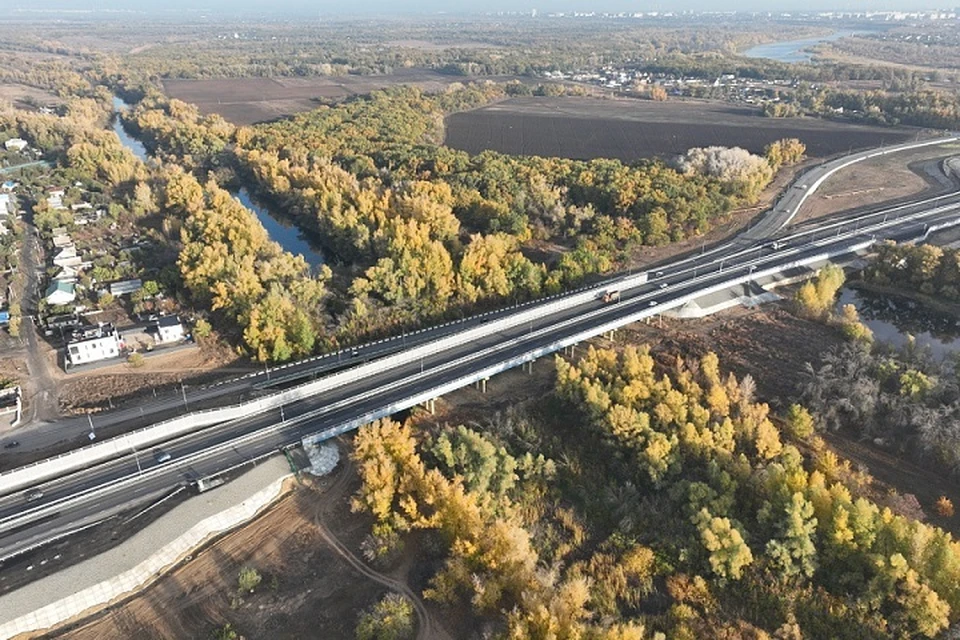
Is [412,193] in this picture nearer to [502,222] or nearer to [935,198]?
[502,222]

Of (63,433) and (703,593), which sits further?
(63,433)

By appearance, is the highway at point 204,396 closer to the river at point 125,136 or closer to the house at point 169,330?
the house at point 169,330

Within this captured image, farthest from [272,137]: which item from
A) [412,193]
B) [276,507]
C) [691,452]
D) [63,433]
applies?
[691,452]

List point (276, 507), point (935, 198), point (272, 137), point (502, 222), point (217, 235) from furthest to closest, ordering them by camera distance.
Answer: point (272, 137)
point (935, 198)
point (502, 222)
point (217, 235)
point (276, 507)

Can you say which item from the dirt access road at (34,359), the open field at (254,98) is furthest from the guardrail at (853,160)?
the open field at (254,98)

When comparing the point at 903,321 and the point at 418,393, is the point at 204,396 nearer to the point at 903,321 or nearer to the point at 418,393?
the point at 418,393

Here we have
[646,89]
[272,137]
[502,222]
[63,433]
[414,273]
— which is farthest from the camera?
[646,89]

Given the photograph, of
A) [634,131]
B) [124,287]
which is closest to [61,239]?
[124,287]

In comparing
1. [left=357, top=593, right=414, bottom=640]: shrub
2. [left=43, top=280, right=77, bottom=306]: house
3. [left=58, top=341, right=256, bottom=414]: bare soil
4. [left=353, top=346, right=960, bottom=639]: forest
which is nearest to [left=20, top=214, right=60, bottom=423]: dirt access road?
[left=58, top=341, right=256, bottom=414]: bare soil
